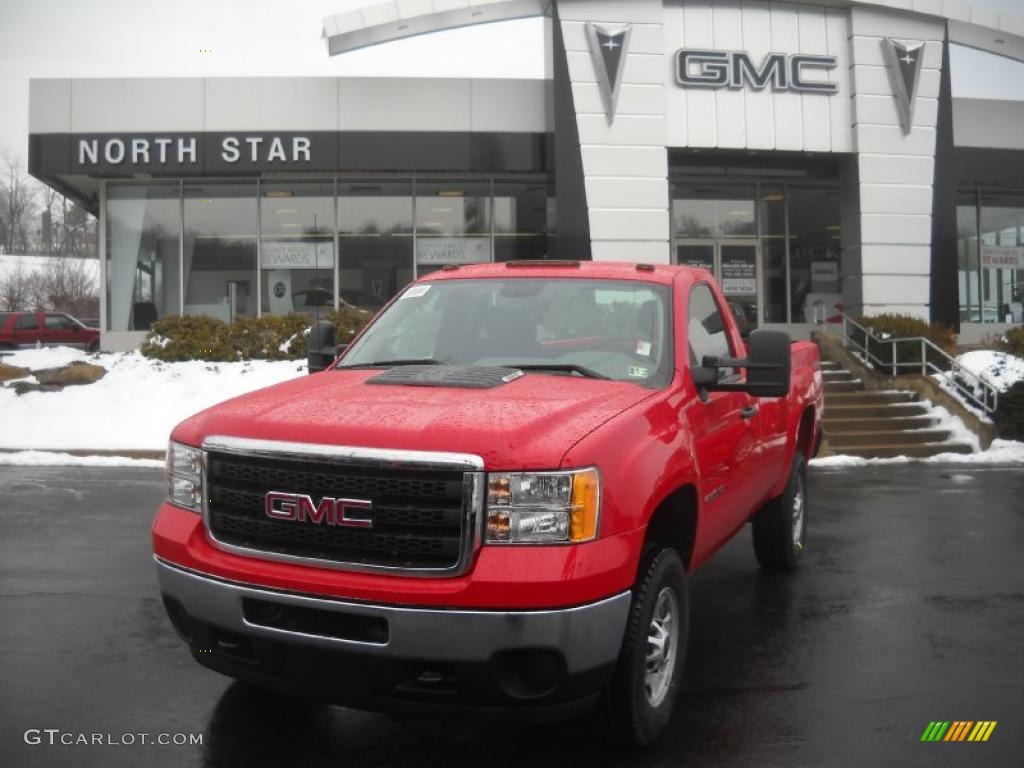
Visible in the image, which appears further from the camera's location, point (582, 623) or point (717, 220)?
point (717, 220)

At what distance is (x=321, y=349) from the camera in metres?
5.21

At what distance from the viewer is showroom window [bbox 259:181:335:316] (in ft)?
68.7

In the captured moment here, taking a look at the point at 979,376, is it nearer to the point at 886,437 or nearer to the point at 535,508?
the point at 886,437

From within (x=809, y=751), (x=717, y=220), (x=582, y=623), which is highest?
(x=717, y=220)

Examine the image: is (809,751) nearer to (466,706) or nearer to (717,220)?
(466,706)

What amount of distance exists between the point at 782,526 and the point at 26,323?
92.4ft

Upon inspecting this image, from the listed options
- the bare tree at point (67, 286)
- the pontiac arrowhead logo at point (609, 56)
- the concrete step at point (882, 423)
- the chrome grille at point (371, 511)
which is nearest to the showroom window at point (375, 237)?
the pontiac arrowhead logo at point (609, 56)

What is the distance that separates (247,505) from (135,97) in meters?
18.0

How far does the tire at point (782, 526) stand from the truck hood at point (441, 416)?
277cm

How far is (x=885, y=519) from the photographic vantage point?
872 cm

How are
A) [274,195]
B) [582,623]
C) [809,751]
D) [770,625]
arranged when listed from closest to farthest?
[582,623] < [809,751] < [770,625] < [274,195]

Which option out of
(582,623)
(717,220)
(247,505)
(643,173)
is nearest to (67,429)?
(643,173)

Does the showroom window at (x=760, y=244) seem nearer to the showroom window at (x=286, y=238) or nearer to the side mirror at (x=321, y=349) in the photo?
the showroom window at (x=286, y=238)

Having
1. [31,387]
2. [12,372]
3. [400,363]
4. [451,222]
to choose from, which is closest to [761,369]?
[400,363]
